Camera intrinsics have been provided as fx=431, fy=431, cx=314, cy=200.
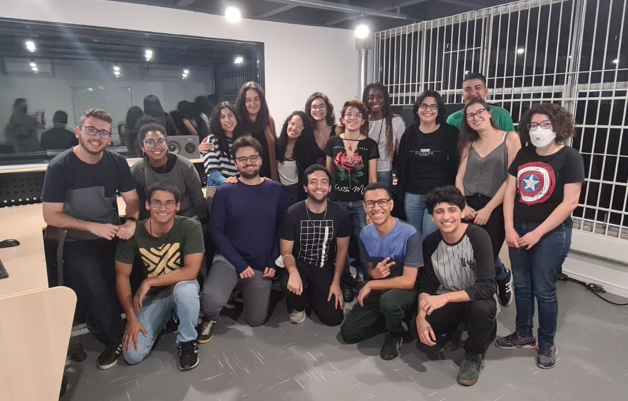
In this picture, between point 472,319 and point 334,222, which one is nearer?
point 472,319

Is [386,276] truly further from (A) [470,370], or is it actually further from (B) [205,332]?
(B) [205,332]

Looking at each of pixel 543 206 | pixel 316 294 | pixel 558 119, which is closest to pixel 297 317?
pixel 316 294

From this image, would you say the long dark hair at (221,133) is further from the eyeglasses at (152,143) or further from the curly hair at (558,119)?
the curly hair at (558,119)

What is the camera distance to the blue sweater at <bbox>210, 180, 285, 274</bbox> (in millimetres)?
2672

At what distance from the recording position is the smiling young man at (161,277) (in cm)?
229

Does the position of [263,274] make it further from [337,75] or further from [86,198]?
[337,75]

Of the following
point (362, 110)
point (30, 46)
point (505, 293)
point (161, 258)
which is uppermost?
point (30, 46)

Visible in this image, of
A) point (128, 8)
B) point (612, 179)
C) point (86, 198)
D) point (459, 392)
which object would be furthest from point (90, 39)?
point (612, 179)

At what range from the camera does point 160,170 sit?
261cm

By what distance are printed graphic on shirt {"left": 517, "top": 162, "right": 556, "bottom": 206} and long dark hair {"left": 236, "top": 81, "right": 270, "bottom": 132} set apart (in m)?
1.66

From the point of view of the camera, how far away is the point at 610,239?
3.16 metres

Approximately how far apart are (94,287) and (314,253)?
126cm

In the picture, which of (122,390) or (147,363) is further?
(147,363)

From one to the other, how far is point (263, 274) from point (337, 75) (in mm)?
3290
